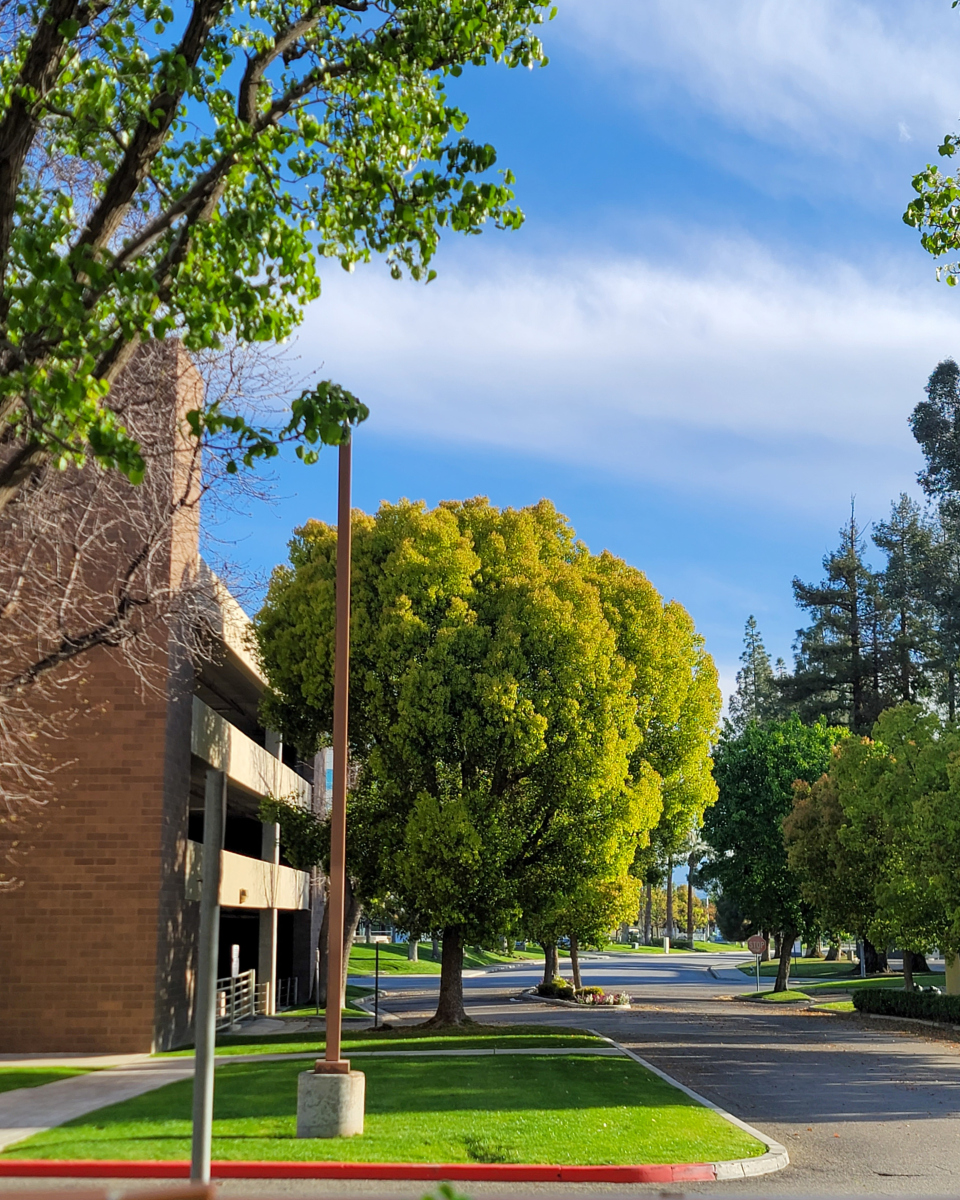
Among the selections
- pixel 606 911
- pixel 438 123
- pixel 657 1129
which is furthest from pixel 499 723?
pixel 438 123

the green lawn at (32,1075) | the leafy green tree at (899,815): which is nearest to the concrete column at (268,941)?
the green lawn at (32,1075)

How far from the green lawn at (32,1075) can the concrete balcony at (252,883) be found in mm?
3632

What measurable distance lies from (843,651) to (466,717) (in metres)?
45.9

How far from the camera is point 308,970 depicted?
134 feet

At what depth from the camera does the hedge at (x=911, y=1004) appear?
1221 inches

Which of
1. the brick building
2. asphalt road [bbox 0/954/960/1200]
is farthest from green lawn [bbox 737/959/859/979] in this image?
the brick building

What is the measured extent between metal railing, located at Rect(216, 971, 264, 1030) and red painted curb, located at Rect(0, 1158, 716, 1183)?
16.9 metres

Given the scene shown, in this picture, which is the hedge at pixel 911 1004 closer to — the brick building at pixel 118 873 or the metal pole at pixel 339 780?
the brick building at pixel 118 873

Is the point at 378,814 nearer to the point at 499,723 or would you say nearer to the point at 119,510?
the point at 499,723

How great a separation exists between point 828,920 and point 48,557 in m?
25.9

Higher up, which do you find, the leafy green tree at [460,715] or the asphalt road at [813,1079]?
the leafy green tree at [460,715]

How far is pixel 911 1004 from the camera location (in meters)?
33.4

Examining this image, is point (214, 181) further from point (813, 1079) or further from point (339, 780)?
point (813, 1079)

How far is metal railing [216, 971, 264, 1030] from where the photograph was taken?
27781 millimetres
